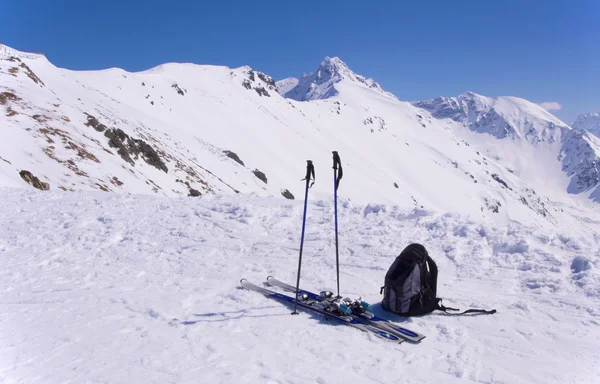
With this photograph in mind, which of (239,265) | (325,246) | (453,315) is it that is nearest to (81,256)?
(239,265)

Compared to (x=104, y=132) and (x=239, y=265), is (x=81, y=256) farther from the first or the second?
(x=104, y=132)

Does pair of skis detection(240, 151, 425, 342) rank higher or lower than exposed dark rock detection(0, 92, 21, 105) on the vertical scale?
lower

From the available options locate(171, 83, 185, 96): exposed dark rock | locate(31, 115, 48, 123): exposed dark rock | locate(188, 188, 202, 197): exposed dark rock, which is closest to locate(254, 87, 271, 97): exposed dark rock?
locate(171, 83, 185, 96): exposed dark rock

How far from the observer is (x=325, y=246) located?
1169cm

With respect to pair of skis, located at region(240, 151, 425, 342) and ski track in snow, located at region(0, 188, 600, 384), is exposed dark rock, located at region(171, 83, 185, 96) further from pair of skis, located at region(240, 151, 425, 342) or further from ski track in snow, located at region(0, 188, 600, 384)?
pair of skis, located at region(240, 151, 425, 342)

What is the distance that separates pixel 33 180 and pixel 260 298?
1888 cm

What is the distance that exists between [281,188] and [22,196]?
43999 mm

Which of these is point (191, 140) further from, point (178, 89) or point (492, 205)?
point (492, 205)

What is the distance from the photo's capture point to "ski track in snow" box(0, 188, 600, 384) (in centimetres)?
576

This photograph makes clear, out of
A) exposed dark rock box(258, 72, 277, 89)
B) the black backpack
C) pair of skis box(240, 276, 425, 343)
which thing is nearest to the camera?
pair of skis box(240, 276, 425, 343)

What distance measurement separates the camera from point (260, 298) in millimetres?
8242

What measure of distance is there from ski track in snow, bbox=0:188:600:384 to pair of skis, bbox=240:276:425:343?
0.55ft

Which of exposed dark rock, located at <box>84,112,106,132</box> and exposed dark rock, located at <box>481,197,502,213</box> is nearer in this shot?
exposed dark rock, located at <box>84,112,106,132</box>

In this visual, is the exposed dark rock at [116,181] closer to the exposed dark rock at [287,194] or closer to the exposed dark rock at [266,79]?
the exposed dark rock at [287,194]
